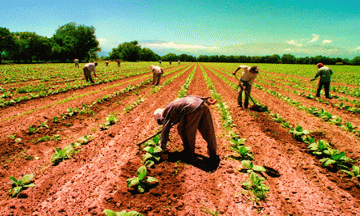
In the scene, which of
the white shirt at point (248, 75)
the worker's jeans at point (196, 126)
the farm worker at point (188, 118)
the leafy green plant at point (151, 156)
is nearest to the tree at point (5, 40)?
the white shirt at point (248, 75)

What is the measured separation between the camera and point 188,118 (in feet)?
12.6

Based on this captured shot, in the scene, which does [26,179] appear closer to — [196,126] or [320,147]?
[196,126]

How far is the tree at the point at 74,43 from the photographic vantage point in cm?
6431

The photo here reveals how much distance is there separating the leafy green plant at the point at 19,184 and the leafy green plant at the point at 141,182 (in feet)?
6.93

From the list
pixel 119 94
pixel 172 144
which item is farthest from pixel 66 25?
pixel 172 144

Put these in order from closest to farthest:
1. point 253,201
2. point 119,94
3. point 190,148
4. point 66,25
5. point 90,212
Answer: point 90,212 → point 253,201 → point 190,148 → point 119,94 → point 66,25

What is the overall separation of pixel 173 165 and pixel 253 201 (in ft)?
6.45

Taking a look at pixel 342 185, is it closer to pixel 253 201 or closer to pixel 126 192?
pixel 253 201

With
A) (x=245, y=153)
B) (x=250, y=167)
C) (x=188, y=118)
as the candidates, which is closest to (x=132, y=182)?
(x=188, y=118)

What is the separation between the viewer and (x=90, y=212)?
3.03 metres

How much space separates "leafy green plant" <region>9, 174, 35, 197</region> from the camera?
137 inches

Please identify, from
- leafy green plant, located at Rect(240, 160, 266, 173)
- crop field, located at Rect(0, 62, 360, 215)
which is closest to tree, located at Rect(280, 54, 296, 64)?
crop field, located at Rect(0, 62, 360, 215)

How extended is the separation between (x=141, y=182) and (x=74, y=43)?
8213 cm

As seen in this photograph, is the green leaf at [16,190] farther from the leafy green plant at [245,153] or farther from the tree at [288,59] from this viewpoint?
the tree at [288,59]
